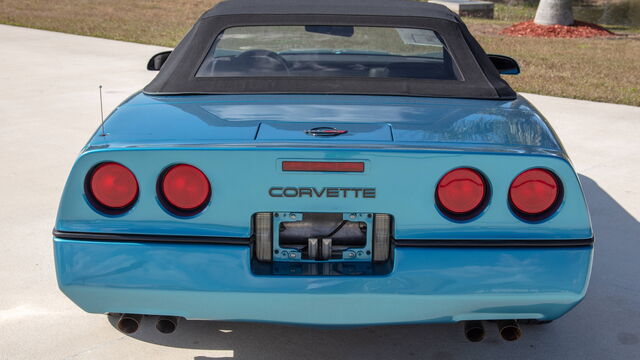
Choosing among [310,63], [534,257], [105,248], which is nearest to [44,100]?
[310,63]

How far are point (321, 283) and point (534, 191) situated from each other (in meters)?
0.75

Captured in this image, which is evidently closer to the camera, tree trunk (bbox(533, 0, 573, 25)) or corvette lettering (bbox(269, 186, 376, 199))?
corvette lettering (bbox(269, 186, 376, 199))

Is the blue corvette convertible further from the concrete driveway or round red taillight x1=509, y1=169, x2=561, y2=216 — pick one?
the concrete driveway

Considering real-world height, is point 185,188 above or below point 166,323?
above

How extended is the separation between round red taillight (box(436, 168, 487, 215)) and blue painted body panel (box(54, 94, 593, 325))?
0.12 feet

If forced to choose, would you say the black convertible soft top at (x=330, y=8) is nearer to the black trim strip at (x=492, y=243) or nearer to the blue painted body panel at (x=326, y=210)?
the blue painted body panel at (x=326, y=210)

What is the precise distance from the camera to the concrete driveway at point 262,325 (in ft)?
10.2

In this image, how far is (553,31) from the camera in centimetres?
1642

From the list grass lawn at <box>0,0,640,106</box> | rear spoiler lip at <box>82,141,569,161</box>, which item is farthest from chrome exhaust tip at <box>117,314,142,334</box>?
grass lawn at <box>0,0,640,106</box>

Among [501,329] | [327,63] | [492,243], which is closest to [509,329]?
[501,329]

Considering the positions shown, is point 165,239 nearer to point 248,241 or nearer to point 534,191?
point 248,241

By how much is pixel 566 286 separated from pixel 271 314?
0.96 metres

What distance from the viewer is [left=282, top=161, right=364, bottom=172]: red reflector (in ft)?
7.98

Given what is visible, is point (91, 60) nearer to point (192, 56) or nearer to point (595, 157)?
point (595, 157)
